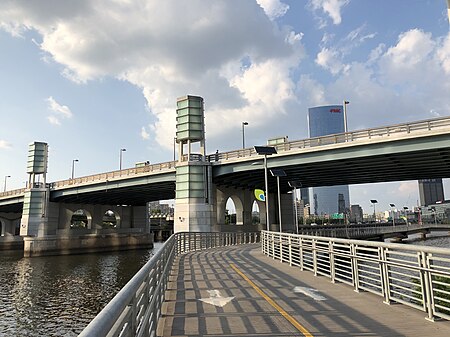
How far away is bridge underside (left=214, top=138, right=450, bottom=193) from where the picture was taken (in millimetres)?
33656

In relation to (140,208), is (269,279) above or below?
below

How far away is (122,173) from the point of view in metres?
54.4

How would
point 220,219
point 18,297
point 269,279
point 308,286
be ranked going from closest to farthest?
point 308,286 < point 269,279 < point 18,297 < point 220,219

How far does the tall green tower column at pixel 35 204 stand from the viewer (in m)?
65.7

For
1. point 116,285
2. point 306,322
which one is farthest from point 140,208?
point 306,322

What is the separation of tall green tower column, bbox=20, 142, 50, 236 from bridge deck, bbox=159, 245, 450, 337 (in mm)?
61703

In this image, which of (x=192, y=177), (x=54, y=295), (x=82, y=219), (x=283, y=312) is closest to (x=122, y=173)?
(x=192, y=177)

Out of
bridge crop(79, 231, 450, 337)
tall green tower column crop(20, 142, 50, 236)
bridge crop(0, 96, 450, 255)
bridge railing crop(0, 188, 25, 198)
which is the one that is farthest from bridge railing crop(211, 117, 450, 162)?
bridge railing crop(0, 188, 25, 198)

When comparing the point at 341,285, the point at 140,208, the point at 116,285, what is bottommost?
the point at 116,285

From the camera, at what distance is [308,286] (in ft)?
38.7

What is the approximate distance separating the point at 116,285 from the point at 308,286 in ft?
77.1

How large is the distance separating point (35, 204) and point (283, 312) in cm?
6811

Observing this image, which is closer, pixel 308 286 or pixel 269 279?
pixel 308 286

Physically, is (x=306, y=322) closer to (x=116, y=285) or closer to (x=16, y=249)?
(x=116, y=285)
